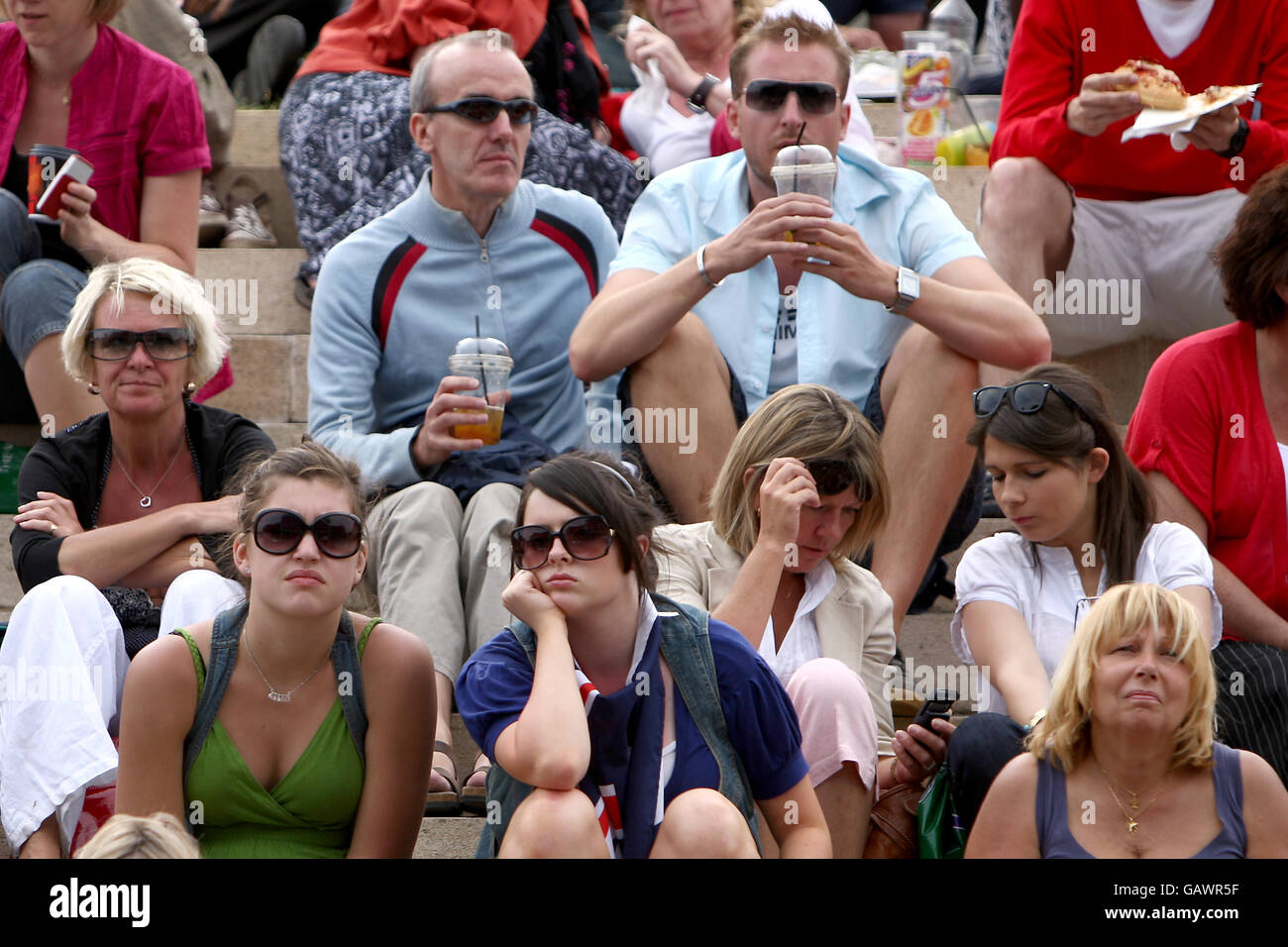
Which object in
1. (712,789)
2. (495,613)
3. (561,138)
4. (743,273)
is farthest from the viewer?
(561,138)

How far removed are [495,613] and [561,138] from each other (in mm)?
1884


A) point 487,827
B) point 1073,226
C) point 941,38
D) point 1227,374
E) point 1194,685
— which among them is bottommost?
point 487,827

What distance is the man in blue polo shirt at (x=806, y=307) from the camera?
374 centimetres

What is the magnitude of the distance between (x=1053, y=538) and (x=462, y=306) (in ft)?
5.10

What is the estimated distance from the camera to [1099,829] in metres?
2.79

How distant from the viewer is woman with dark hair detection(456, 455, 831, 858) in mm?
2748

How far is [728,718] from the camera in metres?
2.80

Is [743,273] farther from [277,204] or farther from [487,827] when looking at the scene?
[277,204]

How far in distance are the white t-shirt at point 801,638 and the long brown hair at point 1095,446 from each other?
40 centimetres

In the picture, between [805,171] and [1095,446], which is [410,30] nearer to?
[805,171]

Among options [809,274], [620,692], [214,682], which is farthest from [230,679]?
[809,274]

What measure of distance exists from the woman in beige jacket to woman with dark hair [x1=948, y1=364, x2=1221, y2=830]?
0.62 ft

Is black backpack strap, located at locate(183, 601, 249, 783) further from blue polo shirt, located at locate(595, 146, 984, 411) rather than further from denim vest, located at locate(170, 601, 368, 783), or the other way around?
blue polo shirt, located at locate(595, 146, 984, 411)
